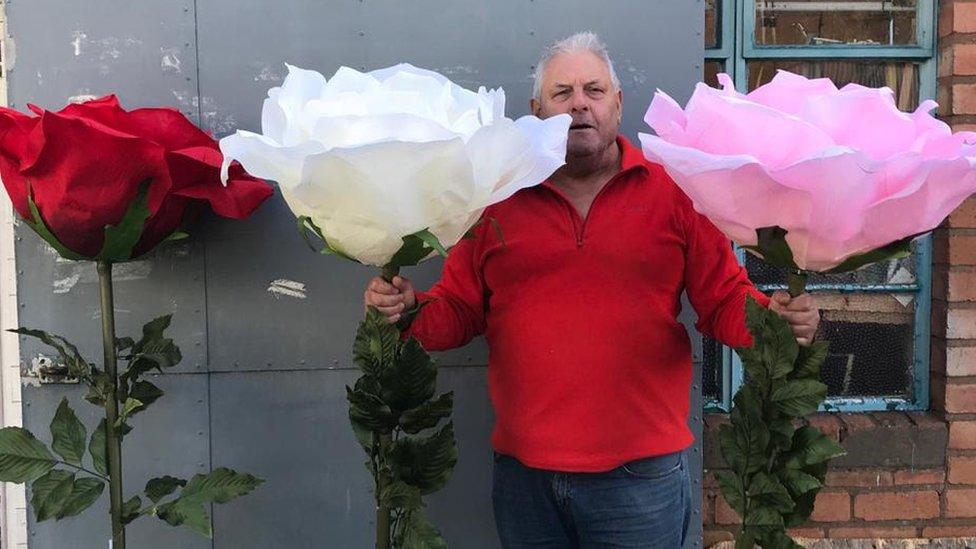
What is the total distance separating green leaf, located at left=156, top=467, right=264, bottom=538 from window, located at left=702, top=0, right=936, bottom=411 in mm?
1456

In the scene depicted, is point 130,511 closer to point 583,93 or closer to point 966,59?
point 583,93

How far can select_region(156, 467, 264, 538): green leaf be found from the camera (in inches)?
61.1

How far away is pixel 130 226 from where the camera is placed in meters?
1.54

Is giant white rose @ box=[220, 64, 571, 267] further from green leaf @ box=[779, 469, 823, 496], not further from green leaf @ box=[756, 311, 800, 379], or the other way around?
green leaf @ box=[779, 469, 823, 496]

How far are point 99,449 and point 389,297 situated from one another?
0.75m

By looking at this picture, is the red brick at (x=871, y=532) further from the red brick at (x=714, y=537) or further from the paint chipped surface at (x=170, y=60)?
the paint chipped surface at (x=170, y=60)

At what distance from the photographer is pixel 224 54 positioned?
2.04m

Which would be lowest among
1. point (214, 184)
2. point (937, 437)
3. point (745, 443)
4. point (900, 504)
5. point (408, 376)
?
point (900, 504)

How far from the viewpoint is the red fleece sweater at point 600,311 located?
5.69 feet

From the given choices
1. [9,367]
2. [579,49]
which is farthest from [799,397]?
[9,367]

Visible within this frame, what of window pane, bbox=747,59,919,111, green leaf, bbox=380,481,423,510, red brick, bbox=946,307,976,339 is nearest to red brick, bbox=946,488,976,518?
red brick, bbox=946,307,976,339

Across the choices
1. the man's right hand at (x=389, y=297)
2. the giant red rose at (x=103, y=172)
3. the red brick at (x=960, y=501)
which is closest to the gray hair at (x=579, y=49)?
the man's right hand at (x=389, y=297)

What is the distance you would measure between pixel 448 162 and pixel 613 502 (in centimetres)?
95

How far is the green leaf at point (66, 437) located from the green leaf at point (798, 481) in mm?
1365
